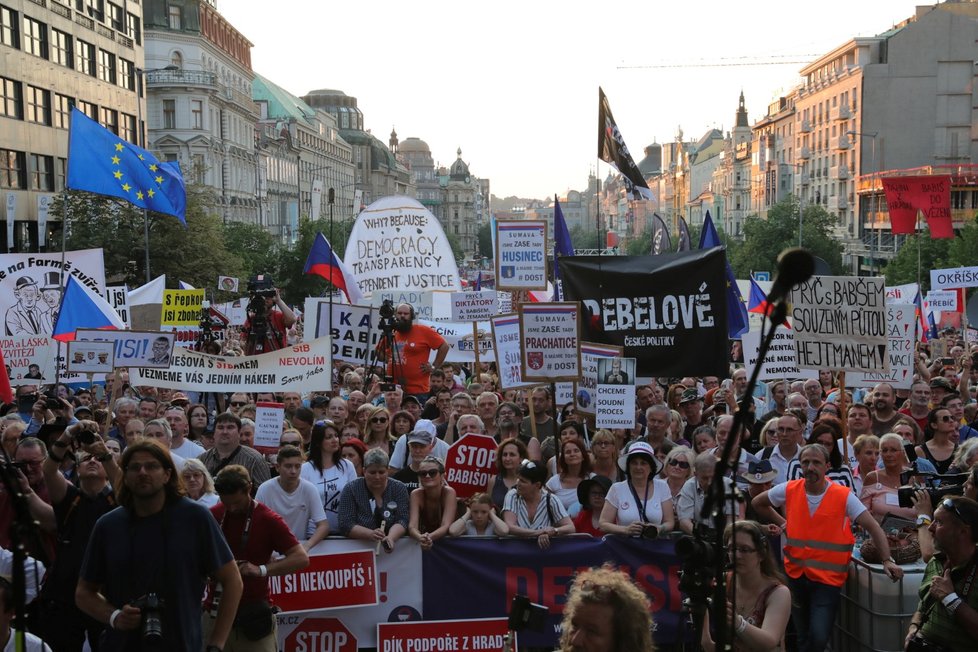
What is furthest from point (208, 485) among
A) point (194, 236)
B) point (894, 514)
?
point (194, 236)

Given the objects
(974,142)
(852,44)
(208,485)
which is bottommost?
(208,485)

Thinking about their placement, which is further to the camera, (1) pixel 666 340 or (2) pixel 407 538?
(1) pixel 666 340

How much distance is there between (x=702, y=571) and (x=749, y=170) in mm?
104867

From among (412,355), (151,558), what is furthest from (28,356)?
(151,558)

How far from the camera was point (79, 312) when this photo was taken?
47.3 feet

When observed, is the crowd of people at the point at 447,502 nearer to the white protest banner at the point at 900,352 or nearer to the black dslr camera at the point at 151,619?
the black dslr camera at the point at 151,619

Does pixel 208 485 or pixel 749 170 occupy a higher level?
pixel 749 170

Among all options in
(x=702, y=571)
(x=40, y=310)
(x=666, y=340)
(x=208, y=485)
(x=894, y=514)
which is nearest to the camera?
(x=702, y=571)

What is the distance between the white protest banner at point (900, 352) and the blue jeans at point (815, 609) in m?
5.35

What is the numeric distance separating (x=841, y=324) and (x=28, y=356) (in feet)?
33.6

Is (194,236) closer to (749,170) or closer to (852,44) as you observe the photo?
(852,44)

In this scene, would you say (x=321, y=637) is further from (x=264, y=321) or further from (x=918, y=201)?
(x=918, y=201)

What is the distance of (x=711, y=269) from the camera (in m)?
10.8

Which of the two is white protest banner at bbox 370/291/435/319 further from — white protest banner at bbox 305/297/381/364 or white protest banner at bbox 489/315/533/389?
white protest banner at bbox 489/315/533/389
